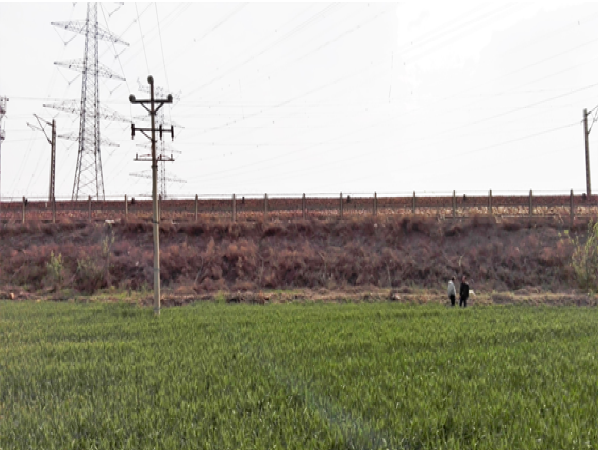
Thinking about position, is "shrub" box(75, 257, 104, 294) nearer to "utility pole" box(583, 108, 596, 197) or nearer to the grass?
the grass

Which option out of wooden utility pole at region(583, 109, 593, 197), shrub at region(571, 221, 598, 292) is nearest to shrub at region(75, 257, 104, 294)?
shrub at region(571, 221, 598, 292)

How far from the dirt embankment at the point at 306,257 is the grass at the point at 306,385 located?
1176 cm

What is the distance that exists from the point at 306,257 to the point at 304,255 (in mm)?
199

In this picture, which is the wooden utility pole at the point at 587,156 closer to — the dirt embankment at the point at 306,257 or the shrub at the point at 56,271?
the dirt embankment at the point at 306,257

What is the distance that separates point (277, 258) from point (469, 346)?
65.8 ft

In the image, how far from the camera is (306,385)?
314 inches

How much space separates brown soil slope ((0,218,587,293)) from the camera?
28.2 m

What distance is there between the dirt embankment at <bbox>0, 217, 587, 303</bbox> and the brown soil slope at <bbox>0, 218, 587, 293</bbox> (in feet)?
0.23

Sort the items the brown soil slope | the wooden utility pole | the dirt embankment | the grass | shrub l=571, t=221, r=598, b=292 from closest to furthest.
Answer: the grass, shrub l=571, t=221, r=598, b=292, the dirt embankment, the brown soil slope, the wooden utility pole

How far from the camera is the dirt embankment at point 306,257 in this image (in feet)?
91.1

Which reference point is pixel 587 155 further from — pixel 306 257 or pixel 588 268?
pixel 306 257

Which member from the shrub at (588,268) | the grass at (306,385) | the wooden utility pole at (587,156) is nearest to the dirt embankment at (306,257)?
the shrub at (588,268)

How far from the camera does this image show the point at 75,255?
31672mm

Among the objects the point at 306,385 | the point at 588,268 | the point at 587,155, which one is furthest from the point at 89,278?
the point at 587,155
